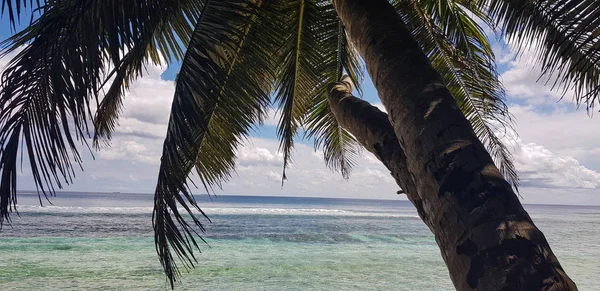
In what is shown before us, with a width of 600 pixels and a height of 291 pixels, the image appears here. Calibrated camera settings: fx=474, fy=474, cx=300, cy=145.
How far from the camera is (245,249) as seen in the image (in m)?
17.1

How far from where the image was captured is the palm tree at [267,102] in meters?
1.66

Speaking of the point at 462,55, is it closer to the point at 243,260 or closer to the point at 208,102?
the point at 208,102

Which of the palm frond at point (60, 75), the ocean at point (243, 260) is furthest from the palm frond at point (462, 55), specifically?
the ocean at point (243, 260)

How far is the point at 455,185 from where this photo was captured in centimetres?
183

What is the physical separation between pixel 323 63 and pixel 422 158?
12.3ft

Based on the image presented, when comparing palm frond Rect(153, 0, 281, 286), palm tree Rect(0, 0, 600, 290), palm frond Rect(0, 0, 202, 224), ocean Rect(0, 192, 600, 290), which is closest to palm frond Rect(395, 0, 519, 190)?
palm tree Rect(0, 0, 600, 290)

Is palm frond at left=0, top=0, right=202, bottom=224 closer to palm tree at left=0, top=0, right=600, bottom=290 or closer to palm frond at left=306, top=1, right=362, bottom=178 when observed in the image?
palm tree at left=0, top=0, right=600, bottom=290

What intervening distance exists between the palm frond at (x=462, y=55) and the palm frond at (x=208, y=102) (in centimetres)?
175

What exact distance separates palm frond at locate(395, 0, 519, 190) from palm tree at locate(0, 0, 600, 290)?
2.0 inches

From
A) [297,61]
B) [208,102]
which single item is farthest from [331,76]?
[208,102]

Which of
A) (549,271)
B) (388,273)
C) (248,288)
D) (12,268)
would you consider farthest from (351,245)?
(549,271)

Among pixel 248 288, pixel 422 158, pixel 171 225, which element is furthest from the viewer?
pixel 248 288

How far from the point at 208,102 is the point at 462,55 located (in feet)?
10.7

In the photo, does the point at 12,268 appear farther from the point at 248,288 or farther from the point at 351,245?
the point at 351,245
